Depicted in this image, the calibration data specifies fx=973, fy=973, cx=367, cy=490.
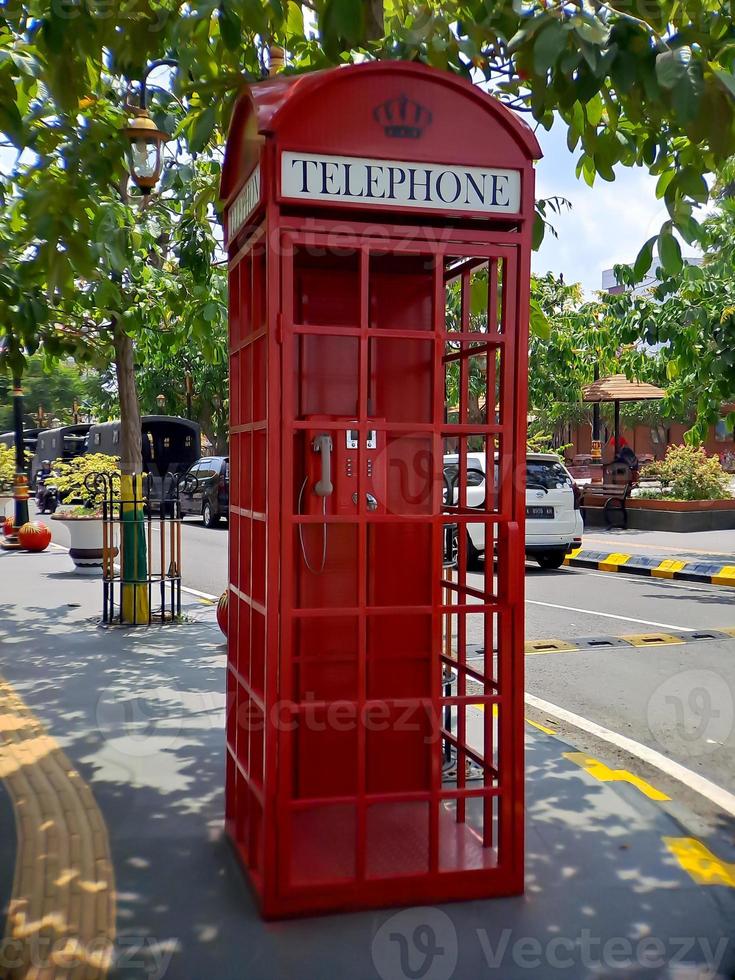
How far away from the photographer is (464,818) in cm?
435

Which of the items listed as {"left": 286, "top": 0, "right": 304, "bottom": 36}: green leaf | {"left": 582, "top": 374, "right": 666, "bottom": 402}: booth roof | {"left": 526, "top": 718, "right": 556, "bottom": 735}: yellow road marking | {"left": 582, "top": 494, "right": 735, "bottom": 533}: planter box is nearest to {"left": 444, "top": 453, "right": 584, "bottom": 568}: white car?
{"left": 582, "top": 494, "right": 735, "bottom": 533}: planter box

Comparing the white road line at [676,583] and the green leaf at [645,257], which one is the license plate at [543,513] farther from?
the green leaf at [645,257]

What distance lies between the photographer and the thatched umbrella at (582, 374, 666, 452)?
931 inches

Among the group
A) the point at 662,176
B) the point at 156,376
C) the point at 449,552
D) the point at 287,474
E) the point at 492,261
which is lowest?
the point at 449,552

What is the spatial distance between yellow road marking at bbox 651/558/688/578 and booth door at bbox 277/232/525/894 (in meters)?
10.3

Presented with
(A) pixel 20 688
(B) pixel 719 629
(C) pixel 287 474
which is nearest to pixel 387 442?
(C) pixel 287 474

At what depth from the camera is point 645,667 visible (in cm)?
816

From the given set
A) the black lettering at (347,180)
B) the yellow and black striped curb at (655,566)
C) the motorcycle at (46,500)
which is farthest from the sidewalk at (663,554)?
the motorcycle at (46,500)

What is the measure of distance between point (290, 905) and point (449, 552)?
289 centimetres

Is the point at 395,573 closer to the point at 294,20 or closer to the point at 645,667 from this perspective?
the point at 294,20

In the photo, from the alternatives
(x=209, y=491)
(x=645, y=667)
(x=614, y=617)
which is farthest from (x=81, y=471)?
(x=209, y=491)

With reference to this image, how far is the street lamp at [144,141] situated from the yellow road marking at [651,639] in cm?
590

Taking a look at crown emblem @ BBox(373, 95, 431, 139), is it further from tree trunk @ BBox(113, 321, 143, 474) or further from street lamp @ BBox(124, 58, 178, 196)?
tree trunk @ BBox(113, 321, 143, 474)

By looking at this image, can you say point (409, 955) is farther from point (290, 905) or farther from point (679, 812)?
point (679, 812)
